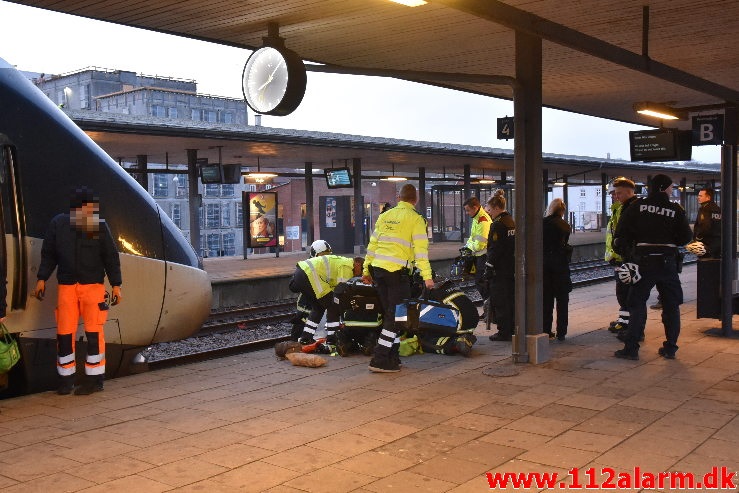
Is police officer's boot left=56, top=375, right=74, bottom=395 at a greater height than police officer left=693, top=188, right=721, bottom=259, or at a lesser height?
lesser

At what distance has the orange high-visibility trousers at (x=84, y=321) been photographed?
22.2ft

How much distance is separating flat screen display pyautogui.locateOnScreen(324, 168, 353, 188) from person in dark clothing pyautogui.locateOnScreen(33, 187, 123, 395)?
61.8ft

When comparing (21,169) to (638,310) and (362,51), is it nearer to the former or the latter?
(362,51)

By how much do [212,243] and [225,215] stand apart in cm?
285

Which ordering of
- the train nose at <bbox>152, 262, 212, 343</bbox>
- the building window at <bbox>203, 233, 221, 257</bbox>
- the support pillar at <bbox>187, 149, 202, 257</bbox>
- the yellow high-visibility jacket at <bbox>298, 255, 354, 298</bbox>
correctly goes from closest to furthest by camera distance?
the train nose at <bbox>152, 262, 212, 343</bbox> < the yellow high-visibility jacket at <bbox>298, 255, 354, 298</bbox> < the support pillar at <bbox>187, 149, 202, 257</bbox> < the building window at <bbox>203, 233, 221, 257</bbox>

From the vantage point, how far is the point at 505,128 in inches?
391

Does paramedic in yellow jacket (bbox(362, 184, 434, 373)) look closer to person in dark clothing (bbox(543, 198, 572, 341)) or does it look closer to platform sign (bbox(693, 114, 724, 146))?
person in dark clothing (bbox(543, 198, 572, 341))

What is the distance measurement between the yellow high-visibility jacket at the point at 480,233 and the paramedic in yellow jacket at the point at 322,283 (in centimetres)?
236

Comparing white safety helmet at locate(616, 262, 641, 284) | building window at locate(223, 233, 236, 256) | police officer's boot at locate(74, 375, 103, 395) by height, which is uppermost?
white safety helmet at locate(616, 262, 641, 284)

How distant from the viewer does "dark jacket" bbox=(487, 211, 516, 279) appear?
973 centimetres

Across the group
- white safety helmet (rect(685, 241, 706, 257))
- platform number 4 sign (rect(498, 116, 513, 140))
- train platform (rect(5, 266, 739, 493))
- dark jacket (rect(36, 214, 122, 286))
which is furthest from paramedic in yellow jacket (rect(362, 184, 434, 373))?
white safety helmet (rect(685, 241, 706, 257))

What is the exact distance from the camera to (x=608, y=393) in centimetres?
690

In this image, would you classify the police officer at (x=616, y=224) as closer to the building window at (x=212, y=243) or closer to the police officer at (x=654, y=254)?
the police officer at (x=654, y=254)

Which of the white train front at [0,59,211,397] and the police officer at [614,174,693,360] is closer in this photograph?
the white train front at [0,59,211,397]
